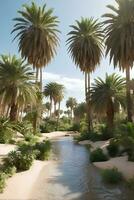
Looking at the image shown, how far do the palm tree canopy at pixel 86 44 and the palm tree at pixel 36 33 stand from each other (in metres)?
4.21

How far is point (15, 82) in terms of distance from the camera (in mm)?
38188

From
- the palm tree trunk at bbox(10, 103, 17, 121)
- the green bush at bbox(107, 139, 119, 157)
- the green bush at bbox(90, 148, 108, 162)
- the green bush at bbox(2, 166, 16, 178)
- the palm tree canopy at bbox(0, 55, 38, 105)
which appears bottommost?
the green bush at bbox(2, 166, 16, 178)

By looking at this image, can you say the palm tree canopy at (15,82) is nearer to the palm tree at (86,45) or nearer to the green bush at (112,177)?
the palm tree at (86,45)

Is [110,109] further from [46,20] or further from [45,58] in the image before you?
[46,20]

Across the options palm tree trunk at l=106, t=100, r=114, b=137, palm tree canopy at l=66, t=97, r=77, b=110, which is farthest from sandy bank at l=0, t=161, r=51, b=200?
palm tree canopy at l=66, t=97, r=77, b=110

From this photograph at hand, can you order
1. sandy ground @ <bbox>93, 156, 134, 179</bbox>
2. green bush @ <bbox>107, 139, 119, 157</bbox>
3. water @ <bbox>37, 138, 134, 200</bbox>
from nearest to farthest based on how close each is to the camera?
water @ <bbox>37, 138, 134, 200</bbox> < sandy ground @ <bbox>93, 156, 134, 179</bbox> < green bush @ <bbox>107, 139, 119, 157</bbox>

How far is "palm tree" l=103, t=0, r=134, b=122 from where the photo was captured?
34219 mm

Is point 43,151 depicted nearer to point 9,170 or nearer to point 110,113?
point 9,170

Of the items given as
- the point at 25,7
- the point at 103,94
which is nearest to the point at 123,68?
the point at 103,94

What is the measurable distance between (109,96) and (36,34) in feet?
46.4

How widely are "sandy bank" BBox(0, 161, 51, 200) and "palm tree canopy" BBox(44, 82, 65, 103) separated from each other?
253 feet

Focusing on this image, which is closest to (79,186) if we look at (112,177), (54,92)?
(112,177)

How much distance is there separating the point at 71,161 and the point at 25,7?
29.5 m

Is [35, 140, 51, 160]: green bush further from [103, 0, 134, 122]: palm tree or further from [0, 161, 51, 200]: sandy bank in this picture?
[103, 0, 134, 122]: palm tree
